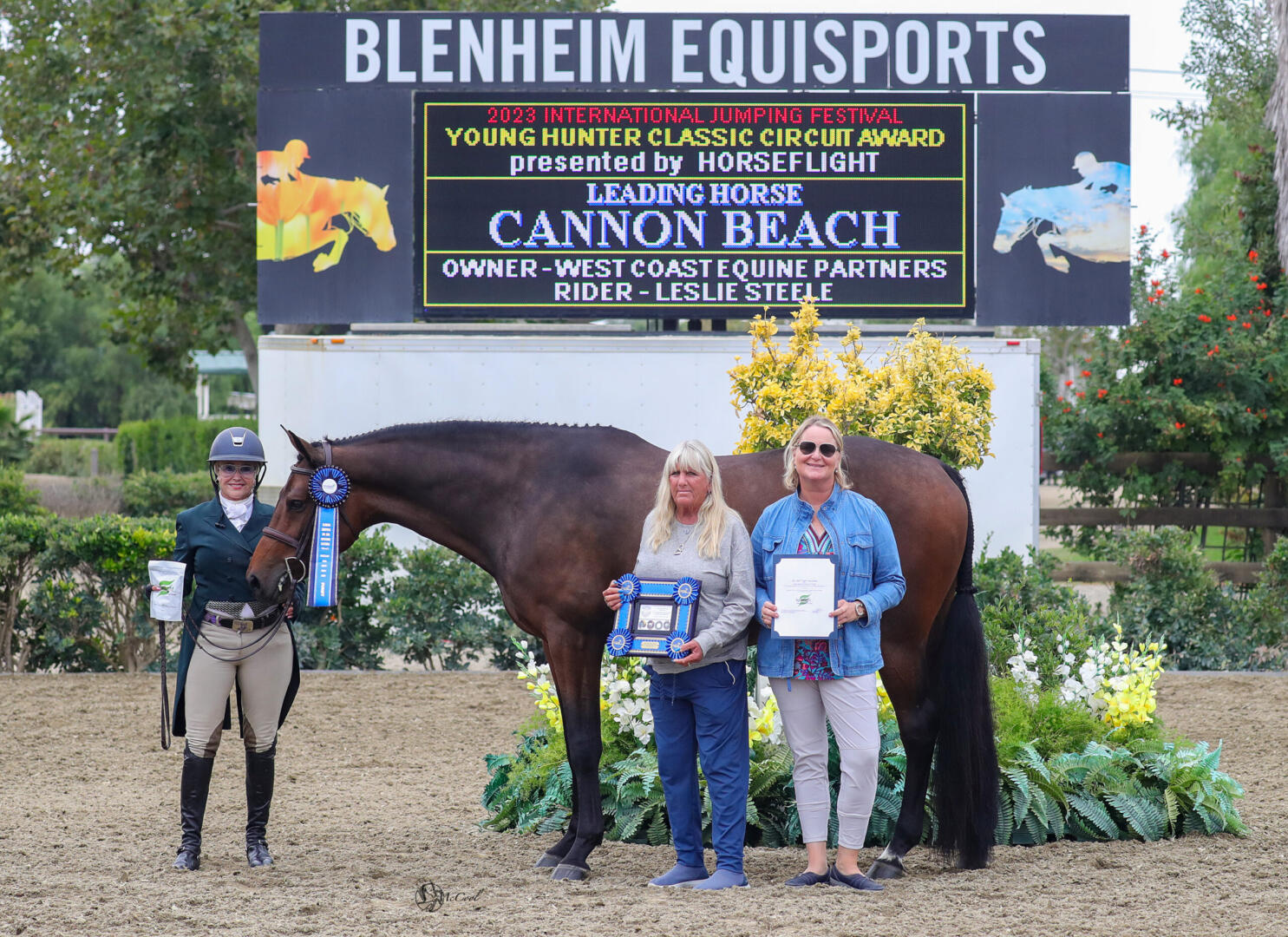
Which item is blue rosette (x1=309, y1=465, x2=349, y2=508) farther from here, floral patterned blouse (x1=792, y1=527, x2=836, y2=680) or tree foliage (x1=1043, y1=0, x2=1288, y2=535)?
tree foliage (x1=1043, y1=0, x2=1288, y2=535)

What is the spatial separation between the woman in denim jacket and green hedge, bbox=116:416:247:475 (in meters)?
26.7

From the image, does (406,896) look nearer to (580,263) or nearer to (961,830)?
(961,830)

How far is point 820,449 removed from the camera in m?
4.72

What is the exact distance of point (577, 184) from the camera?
1059 centimetres

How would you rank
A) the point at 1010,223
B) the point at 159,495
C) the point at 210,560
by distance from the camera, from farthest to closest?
1. the point at 159,495
2. the point at 1010,223
3. the point at 210,560

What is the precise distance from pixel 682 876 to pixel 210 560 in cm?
226

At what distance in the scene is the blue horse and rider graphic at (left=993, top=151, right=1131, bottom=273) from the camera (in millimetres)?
10820

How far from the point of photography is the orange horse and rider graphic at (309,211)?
35.6ft

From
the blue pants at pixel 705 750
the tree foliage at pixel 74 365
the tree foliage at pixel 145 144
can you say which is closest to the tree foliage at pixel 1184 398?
the blue pants at pixel 705 750

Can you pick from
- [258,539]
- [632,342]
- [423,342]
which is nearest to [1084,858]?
[258,539]

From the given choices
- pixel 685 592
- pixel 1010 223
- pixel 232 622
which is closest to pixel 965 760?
pixel 685 592

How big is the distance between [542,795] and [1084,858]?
2333 mm

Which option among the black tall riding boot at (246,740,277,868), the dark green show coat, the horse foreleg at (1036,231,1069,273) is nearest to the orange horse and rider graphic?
the horse foreleg at (1036,231,1069,273)

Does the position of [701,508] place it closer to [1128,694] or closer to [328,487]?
[328,487]
